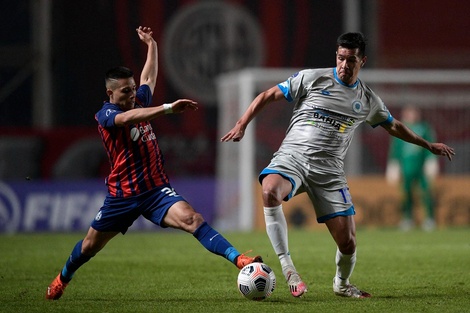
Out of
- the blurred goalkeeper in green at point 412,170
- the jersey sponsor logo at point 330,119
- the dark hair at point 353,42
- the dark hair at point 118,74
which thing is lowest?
the blurred goalkeeper in green at point 412,170

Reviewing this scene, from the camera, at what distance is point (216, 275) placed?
9.92 meters

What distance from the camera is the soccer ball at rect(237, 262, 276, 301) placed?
24.5 feet

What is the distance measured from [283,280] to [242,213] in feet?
27.0

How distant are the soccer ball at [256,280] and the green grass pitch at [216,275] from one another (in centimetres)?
10

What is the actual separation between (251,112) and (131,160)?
1009 millimetres

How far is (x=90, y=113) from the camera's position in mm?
20688

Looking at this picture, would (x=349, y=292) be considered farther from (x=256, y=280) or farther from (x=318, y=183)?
(x=256, y=280)

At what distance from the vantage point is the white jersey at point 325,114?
26.8ft

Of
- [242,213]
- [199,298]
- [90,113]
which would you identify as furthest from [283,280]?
[90,113]

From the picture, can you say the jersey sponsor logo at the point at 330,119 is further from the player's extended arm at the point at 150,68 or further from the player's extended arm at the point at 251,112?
the player's extended arm at the point at 150,68

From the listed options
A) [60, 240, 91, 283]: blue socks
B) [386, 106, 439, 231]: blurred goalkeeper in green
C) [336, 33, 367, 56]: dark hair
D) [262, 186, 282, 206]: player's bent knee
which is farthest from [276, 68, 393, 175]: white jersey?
[386, 106, 439, 231]: blurred goalkeeper in green

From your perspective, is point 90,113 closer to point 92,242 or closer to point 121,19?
point 121,19

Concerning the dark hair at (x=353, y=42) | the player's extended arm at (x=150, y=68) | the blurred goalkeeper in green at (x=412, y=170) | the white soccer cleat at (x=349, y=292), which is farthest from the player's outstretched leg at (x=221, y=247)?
the blurred goalkeeper in green at (x=412, y=170)

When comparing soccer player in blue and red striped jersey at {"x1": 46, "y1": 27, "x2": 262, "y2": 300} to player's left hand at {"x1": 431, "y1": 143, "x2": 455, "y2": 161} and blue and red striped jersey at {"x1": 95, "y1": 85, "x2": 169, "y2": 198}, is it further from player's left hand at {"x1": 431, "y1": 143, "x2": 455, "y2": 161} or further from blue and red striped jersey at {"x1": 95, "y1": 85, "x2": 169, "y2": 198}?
player's left hand at {"x1": 431, "y1": 143, "x2": 455, "y2": 161}
